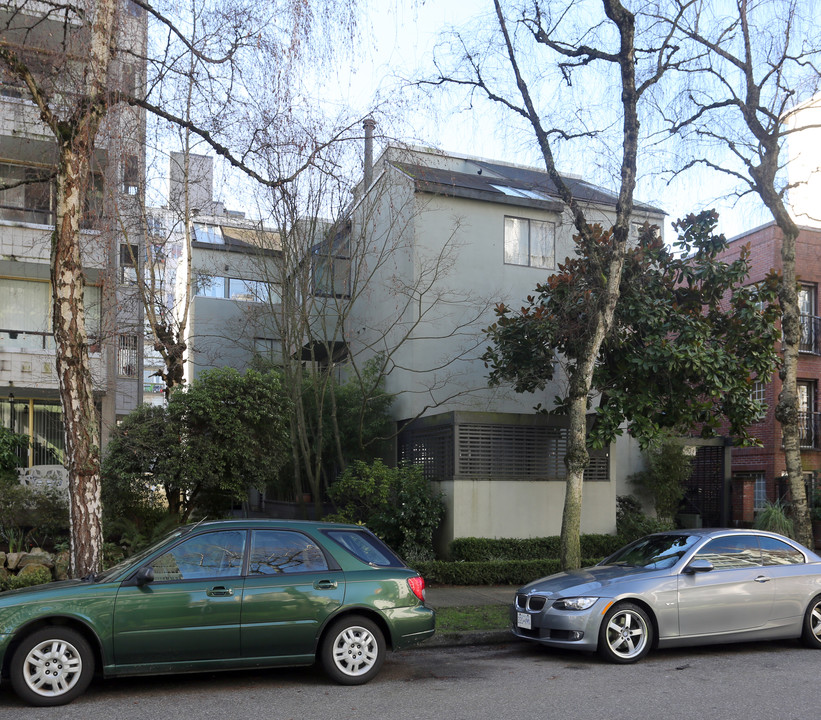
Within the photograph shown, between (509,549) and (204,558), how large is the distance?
29.2ft

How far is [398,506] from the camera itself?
49.4 feet

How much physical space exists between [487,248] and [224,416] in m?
7.05

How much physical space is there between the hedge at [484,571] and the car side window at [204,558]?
693 centimetres

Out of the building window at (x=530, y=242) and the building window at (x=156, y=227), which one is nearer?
the building window at (x=156, y=227)

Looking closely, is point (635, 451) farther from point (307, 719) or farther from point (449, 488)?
point (307, 719)

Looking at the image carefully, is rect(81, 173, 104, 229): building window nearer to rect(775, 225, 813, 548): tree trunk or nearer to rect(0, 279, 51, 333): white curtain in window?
rect(0, 279, 51, 333): white curtain in window

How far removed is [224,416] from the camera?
47.6 feet

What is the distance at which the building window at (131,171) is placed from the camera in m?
11.5

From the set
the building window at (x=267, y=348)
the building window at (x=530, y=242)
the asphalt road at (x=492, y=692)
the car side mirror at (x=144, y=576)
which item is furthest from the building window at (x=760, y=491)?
the car side mirror at (x=144, y=576)

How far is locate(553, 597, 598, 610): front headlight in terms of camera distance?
331 inches

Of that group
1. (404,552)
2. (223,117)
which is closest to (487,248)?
(404,552)

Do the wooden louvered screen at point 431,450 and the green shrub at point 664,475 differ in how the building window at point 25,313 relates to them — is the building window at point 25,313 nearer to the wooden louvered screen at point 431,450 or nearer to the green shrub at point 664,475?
the wooden louvered screen at point 431,450

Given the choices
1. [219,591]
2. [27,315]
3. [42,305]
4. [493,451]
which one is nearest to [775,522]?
[493,451]

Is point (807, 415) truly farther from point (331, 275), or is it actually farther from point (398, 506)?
point (331, 275)
